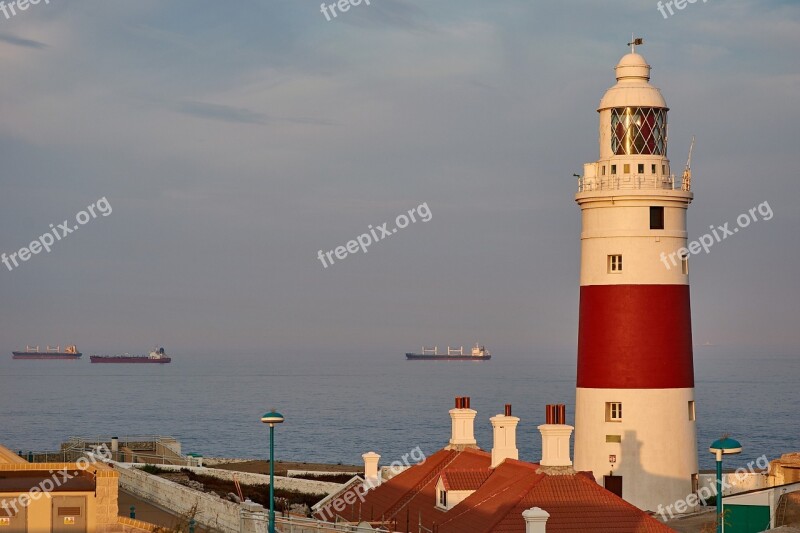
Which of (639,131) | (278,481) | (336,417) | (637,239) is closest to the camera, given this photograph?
(637,239)

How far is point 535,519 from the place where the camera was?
855 inches

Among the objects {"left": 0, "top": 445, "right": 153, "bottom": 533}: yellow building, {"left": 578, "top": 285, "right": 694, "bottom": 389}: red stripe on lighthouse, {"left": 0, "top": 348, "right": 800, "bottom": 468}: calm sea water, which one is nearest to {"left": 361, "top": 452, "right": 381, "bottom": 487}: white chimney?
{"left": 578, "top": 285, "right": 694, "bottom": 389}: red stripe on lighthouse

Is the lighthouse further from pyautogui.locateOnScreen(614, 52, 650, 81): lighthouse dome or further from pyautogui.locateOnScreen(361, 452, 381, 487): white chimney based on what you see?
pyautogui.locateOnScreen(361, 452, 381, 487): white chimney

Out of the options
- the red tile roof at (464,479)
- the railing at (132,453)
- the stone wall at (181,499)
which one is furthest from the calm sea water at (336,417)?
the red tile roof at (464,479)

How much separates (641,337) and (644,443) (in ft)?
8.51

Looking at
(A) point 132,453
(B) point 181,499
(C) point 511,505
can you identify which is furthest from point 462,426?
(A) point 132,453

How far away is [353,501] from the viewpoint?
31.8 m

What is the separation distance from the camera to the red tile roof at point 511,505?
23422 mm

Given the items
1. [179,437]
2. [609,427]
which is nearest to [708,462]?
[179,437]

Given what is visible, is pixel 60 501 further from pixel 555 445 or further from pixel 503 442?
pixel 555 445

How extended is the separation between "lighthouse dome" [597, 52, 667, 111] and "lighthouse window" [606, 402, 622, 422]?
740cm

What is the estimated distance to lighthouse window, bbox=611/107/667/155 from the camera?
31.5 meters

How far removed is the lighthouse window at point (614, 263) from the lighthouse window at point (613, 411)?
3.27 metres

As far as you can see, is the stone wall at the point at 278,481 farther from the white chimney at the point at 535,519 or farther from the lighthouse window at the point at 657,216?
the white chimney at the point at 535,519
